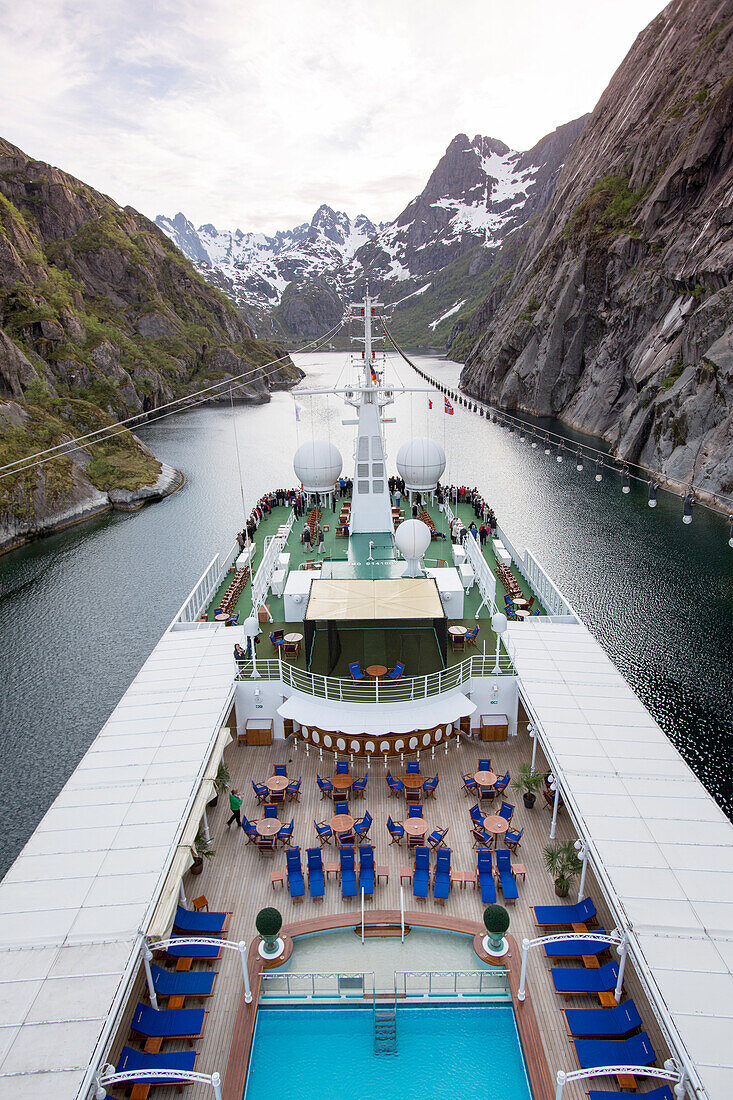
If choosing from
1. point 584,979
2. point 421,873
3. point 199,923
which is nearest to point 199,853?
point 199,923

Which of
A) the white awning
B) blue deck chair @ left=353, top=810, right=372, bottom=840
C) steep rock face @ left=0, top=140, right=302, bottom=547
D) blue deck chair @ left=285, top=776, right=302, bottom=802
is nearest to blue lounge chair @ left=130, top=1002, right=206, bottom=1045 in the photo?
blue deck chair @ left=353, top=810, right=372, bottom=840

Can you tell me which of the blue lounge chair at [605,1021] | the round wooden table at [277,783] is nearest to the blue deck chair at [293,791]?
the round wooden table at [277,783]

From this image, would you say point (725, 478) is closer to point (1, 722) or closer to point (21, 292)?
point (1, 722)

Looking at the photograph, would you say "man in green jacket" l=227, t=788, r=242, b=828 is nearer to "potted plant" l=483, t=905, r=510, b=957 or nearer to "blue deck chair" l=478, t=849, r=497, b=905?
"blue deck chair" l=478, t=849, r=497, b=905

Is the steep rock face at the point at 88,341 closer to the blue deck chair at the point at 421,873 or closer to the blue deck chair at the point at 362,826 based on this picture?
the blue deck chair at the point at 362,826

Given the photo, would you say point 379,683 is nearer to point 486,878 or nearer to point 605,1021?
point 486,878
